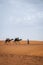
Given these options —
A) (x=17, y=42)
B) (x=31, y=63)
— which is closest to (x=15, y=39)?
(x=17, y=42)

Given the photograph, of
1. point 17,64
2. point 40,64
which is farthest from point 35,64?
point 17,64

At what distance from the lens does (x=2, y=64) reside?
8.12 m

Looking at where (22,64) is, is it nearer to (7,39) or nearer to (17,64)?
(17,64)

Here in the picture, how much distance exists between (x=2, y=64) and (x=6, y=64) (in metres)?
0.18

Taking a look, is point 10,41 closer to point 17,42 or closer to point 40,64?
point 17,42

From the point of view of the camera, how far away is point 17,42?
100 ft

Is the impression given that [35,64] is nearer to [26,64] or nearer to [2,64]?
[26,64]

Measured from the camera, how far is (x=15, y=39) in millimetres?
30875

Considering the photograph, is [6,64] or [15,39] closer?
[6,64]

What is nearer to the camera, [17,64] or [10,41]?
[17,64]

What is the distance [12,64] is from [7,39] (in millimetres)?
23525

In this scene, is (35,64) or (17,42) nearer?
(35,64)

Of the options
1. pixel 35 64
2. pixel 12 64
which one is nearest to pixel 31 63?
pixel 35 64

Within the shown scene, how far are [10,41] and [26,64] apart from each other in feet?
74.8
